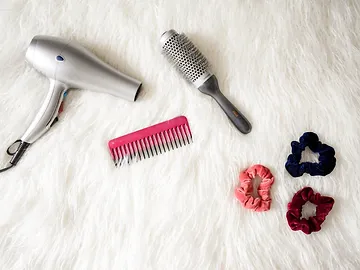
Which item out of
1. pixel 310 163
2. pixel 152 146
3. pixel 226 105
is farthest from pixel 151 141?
pixel 310 163

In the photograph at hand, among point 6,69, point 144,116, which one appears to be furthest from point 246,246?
point 6,69

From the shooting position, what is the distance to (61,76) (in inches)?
29.4

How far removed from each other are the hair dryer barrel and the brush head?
0.08 m

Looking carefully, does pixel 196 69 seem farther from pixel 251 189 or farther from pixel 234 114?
pixel 251 189

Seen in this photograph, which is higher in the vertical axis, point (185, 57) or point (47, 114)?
point (185, 57)

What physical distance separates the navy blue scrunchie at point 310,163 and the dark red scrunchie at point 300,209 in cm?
3

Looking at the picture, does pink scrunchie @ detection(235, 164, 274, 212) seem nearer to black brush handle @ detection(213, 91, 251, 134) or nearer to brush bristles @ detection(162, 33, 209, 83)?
black brush handle @ detection(213, 91, 251, 134)

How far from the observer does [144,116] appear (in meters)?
0.77

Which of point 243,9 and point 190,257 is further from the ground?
point 243,9

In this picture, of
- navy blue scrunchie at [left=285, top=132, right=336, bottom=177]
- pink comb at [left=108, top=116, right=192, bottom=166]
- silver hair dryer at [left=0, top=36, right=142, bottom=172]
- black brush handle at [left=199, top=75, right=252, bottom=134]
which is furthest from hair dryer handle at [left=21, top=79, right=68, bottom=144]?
navy blue scrunchie at [left=285, top=132, right=336, bottom=177]

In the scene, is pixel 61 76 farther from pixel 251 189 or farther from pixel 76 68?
pixel 251 189

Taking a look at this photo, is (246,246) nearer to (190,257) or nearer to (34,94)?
(190,257)

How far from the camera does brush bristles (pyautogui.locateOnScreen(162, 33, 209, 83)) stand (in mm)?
755

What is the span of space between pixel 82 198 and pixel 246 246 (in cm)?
30
